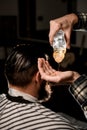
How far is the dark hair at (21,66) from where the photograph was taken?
5.27 feet

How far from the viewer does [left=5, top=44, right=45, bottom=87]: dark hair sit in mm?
1605

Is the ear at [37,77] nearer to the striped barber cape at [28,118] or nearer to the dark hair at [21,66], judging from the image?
the dark hair at [21,66]

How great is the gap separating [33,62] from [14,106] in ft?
0.93

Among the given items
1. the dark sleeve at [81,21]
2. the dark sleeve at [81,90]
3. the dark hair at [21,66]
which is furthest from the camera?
the dark hair at [21,66]

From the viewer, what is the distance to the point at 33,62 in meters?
1.62

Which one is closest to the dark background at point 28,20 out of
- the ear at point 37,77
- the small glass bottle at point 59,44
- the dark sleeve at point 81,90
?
the ear at point 37,77

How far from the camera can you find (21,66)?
160cm

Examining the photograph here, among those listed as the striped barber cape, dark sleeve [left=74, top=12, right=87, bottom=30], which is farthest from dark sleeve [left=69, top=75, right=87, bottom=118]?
dark sleeve [left=74, top=12, right=87, bottom=30]

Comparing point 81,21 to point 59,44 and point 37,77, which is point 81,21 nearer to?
point 59,44

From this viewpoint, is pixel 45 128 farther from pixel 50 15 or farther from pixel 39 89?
pixel 50 15

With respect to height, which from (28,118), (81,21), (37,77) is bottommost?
(28,118)

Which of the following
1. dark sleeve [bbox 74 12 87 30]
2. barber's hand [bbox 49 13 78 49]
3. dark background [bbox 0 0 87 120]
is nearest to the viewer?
barber's hand [bbox 49 13 78 49]

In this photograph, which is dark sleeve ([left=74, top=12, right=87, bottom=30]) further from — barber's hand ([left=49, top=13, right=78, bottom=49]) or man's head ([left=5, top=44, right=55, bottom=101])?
man's head ([left=5, top=44, right=55, bottom=101])

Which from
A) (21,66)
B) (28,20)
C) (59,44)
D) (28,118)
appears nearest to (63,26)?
(59,44)
